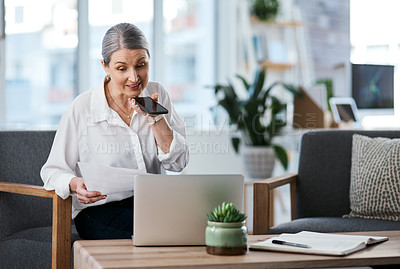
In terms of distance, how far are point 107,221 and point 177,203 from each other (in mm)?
513

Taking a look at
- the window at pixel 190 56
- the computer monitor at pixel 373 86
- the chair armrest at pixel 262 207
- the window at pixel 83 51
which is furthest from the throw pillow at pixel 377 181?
the window at pixel 190 56

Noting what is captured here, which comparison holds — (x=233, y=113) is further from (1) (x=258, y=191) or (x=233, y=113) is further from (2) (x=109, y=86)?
(2) (x=109, y=86)

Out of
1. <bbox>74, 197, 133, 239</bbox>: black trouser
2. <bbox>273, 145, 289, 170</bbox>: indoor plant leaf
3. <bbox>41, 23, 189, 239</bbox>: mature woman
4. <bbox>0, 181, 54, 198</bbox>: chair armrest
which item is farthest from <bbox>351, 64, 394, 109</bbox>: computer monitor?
<bbox>0, 181, 54, 198</bbox>: chair armrest

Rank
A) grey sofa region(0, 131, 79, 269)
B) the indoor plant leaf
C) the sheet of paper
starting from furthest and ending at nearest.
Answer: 1. the indoor plant leaf
2. grey sofa region(0, 131, 79, 269)
3. the sheet of paper

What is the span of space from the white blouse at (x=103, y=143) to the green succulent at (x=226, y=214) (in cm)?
54

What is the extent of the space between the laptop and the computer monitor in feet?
10.4

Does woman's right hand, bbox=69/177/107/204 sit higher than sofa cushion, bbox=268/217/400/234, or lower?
higher

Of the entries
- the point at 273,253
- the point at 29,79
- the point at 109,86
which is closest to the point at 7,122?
the point at 29,79

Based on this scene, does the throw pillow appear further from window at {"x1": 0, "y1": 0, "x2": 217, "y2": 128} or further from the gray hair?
window at {"x1": 0, "y1": 0, "x2": 217, "y2": 128}

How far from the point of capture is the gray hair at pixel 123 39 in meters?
1.99

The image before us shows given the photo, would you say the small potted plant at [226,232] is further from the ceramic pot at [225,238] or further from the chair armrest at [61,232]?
the chair armrest at [61,232]

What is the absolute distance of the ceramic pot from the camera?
1.48 meters

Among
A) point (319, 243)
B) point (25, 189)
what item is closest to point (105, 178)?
point (25, 189)

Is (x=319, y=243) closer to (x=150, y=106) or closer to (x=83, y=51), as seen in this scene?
(x=150, y=106)
